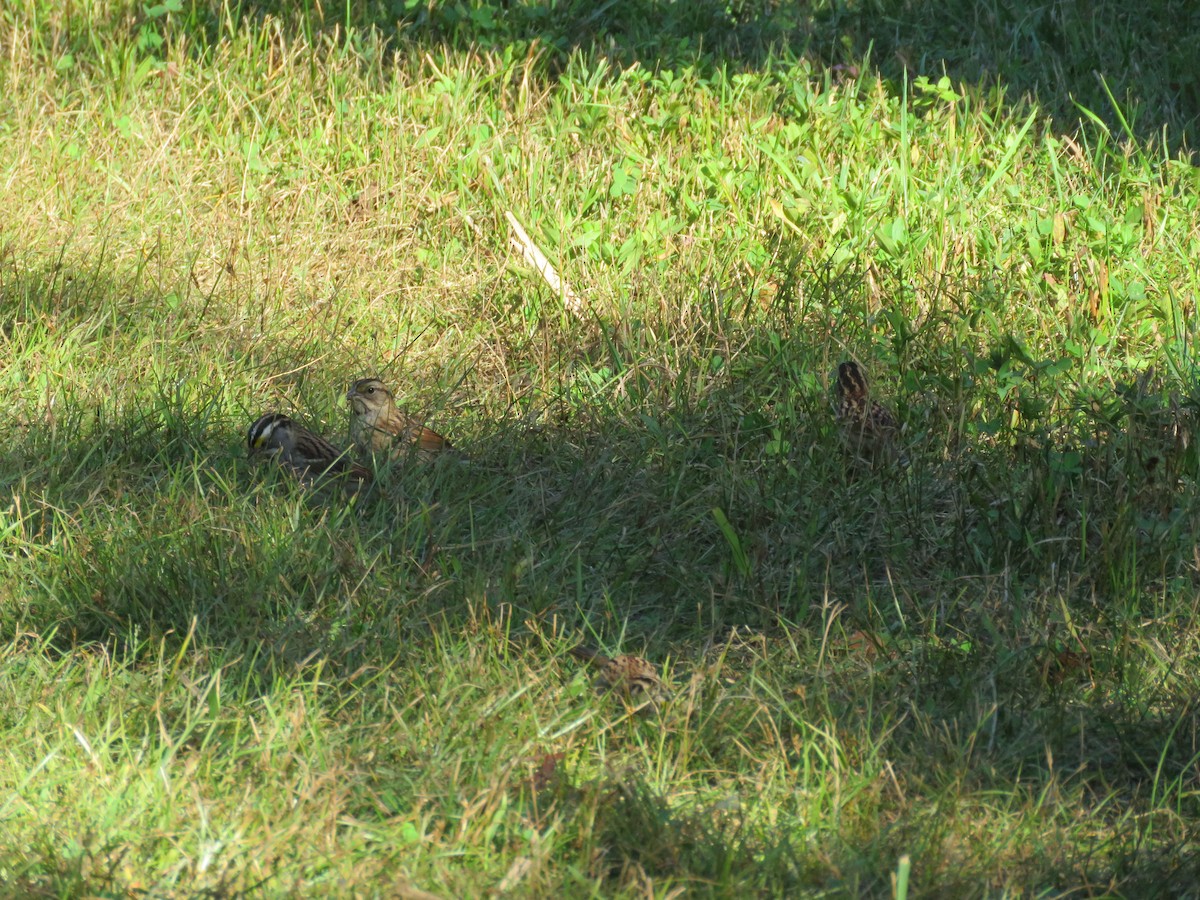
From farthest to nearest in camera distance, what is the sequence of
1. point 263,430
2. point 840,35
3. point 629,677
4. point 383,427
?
point 840,35 < point 383,427 < point 263,430 < point 629,677

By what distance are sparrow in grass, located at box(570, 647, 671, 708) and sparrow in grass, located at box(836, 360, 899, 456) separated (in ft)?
5.06

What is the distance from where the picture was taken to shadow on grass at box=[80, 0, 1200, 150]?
8.18 metres

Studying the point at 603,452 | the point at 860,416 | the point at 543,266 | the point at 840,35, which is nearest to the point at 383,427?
the point at 603,452

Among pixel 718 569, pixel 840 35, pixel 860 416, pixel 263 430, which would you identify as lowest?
pixel 718 569

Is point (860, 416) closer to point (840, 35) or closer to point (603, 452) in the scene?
point (603, 452)

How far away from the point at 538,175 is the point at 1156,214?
306 cm

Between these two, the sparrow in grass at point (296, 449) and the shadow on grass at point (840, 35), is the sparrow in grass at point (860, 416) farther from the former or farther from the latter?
the shadow on grass at point (840, 35)

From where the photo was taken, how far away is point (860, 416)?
546 centimetres

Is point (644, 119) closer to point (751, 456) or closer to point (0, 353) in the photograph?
point (751, 456)

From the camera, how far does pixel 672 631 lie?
4.58 m

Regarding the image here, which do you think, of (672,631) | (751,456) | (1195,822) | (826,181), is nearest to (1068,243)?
(826,181)

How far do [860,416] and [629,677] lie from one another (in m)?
1.82

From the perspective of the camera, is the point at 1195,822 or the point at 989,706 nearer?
the point at 1195,822

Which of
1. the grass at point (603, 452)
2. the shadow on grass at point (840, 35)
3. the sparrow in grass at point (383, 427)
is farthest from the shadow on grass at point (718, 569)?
the shadow on grass at point (840, 35)
